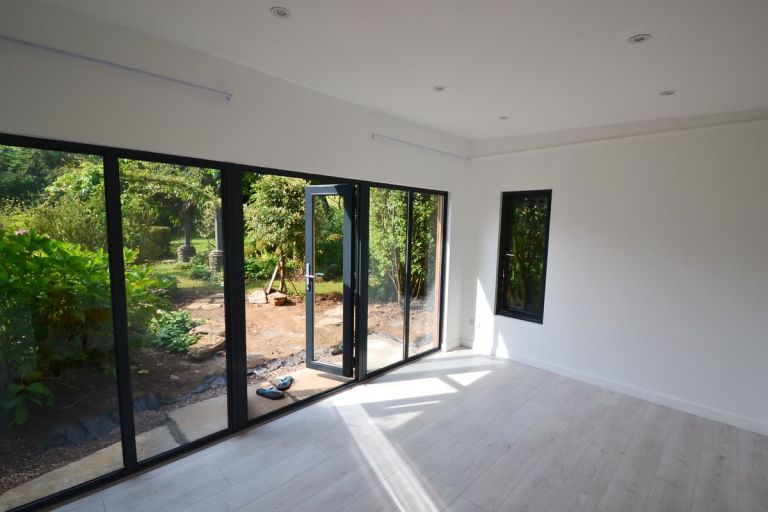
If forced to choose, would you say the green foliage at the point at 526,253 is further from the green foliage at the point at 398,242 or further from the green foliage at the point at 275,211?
the green foliage at the point at 275,211

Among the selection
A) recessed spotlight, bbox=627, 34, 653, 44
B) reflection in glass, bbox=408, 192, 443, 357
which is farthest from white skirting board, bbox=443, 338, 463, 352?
recessed spotlight, bbox=627, 34, 653, 44

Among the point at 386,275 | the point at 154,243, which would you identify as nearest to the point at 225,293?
the point at 154,243

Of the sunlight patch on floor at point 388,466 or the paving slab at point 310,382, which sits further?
the paving slab at point 310,382

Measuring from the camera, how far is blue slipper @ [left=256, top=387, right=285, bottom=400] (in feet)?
10.3

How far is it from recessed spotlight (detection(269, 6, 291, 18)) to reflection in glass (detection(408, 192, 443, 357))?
2422 millimetres

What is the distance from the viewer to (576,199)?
11.9 ft

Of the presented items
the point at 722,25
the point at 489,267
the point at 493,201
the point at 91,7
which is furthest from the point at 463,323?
the point at 91,7

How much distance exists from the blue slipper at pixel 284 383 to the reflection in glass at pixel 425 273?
1.40m

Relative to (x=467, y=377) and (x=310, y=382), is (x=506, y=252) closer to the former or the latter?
(x=467, y=377)

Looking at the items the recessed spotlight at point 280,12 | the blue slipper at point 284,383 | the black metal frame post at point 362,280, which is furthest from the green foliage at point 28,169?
the blue slipper at point 284,383

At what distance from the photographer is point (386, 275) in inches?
150

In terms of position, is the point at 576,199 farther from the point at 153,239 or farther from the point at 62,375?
the point at 62,375

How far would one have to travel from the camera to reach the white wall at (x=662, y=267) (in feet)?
9.32

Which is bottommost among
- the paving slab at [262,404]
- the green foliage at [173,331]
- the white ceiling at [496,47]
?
the paving slab at [262,404]
